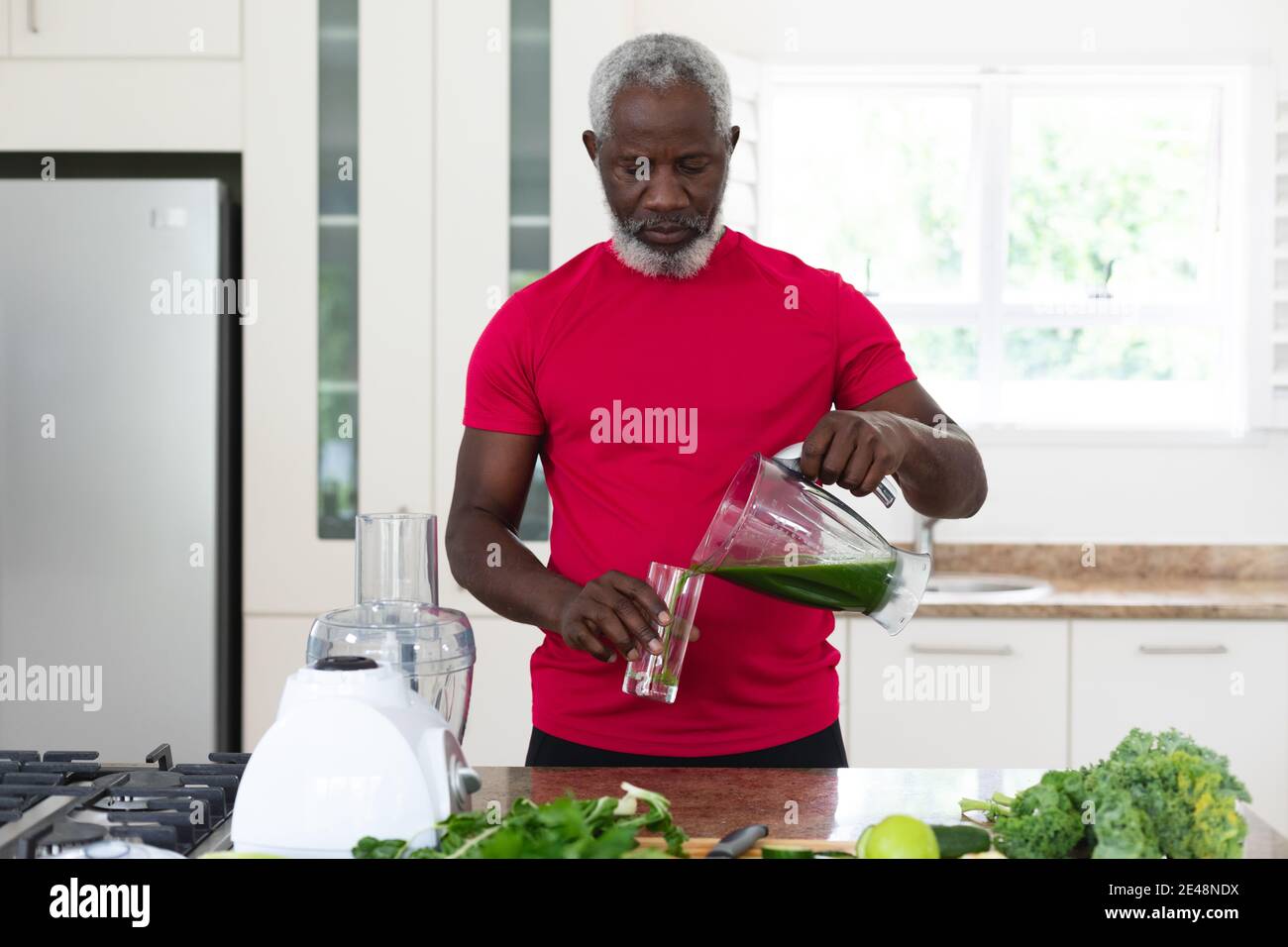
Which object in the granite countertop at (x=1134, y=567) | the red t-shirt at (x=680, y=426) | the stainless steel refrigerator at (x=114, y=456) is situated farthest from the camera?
the granite countertop at (x=1134, y=567)

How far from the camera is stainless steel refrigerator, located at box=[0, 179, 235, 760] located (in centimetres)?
258

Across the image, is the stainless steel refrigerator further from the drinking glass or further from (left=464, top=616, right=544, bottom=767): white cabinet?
the drinking glass

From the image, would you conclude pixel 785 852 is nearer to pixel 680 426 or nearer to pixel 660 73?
pixel 680 426

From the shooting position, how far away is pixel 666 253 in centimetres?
156

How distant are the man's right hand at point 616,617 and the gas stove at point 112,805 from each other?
14.1 inches

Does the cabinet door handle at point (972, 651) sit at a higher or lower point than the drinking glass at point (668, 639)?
lower

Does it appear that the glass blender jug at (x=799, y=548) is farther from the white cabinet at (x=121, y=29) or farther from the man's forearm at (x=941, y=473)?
the white cabinet at (x=121, y=29)

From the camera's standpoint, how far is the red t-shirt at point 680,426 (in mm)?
1538

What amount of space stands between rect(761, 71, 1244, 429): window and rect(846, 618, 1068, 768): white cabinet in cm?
75

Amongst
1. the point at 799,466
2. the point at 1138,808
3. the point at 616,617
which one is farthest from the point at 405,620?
the point at 1138,808

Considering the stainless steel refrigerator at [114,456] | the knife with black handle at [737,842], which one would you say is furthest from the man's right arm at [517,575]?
the stainless steel refrigerator at [114,456]

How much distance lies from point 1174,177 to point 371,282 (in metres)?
1.95

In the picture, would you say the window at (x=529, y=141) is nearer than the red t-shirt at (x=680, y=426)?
No
